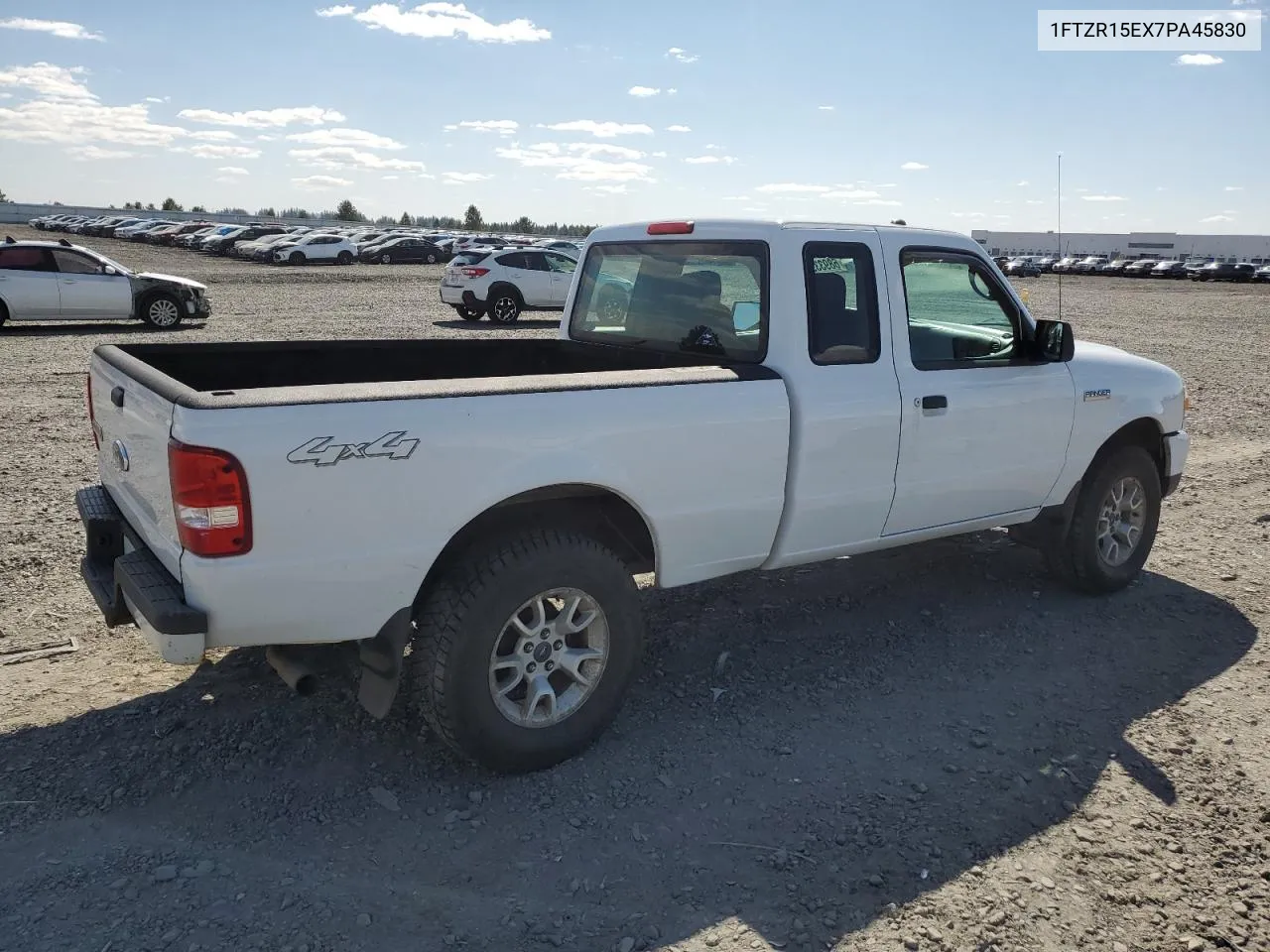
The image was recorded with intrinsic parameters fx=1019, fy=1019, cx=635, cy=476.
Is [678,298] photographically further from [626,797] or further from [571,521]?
[626,797]

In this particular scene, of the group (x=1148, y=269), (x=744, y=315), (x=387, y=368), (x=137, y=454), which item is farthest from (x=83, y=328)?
(x=1148, y=269)

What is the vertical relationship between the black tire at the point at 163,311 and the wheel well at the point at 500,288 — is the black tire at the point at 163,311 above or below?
below

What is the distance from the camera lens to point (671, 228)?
5.00 m

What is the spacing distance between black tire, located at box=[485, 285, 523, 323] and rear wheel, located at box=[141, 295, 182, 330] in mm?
6121

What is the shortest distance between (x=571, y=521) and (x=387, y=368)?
68.8 inches

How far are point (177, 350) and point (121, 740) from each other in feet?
5.64

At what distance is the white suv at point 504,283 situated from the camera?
21.7 m

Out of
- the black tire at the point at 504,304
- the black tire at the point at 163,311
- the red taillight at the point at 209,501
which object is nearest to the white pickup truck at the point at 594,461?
the red taillight at the point at 209,501

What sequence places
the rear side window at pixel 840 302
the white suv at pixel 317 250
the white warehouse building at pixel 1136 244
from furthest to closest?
the white warehouse building at pixel 1136 244, the white suv at pixel 317 250, the rear side window at pixel 840 302

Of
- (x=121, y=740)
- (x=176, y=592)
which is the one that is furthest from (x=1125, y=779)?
(x=121, y=740)

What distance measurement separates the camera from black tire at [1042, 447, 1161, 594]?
18.8ft

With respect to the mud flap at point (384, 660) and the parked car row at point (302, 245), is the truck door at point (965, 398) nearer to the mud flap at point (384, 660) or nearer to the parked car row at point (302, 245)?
the mud flap at point (384, 660)

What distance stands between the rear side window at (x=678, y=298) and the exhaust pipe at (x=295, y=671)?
228cm

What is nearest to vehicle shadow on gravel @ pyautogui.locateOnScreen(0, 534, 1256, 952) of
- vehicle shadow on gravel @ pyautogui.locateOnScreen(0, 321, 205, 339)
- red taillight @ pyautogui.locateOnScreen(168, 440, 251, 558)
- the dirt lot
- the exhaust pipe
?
the dirt lot
